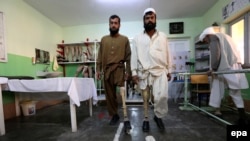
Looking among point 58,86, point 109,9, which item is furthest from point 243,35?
point 58,86

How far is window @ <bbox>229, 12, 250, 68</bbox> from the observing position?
10.2ft

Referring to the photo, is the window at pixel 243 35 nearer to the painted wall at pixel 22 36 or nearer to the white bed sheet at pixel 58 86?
the white bed sheet at pixel 58 86

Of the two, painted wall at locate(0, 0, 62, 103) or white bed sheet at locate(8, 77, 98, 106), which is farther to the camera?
painted wall at locate(0, 0, 62, 103)

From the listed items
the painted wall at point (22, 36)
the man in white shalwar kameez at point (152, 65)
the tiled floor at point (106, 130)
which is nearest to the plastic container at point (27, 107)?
the painted wall at point (22, 36)

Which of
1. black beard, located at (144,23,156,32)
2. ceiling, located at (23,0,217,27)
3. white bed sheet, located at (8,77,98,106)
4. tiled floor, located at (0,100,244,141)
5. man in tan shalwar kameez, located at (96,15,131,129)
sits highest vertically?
ceiling, located at (23,0,217,27)

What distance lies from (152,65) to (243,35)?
98.5 inches

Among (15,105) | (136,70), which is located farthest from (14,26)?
(136,70)

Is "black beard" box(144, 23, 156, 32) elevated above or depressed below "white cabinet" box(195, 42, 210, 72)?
above

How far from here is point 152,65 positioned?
203cm

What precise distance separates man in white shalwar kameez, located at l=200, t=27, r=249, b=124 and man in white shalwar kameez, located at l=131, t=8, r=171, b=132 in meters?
0.99

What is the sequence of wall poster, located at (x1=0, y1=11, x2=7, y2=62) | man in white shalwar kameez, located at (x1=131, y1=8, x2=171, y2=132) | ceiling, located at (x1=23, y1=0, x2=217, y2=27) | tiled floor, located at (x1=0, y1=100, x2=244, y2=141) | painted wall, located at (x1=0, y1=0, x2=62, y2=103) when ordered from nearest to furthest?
tiled floor, located at (x1=0, y1=100, x2=244, y2=141), man in white shalwar kameez, located at (x1=131, y1=8, x2=171, y2=132), wall poster, located at (x1=0, y1=11, x2=7, y2=62), painted wall, located at (x1=0, y1=0, x2=62, y2=103), ceiling, located at (x1=23, y1=0, x2=217, y2=27)

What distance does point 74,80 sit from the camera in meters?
2.13

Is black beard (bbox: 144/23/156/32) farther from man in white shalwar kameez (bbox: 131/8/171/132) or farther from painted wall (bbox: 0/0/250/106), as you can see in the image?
painted wall (bbox: 0/0/250/106)

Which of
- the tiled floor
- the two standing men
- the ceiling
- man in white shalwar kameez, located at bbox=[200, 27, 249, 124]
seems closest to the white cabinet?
the ceiling
